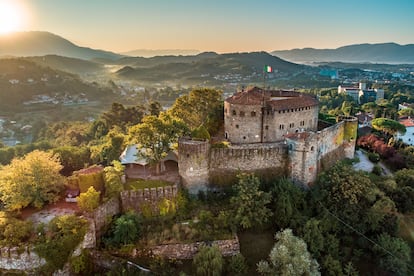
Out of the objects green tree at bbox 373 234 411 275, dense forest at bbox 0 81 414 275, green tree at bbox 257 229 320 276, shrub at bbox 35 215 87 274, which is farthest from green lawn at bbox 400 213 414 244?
shrub at bbox 35 215 87 274

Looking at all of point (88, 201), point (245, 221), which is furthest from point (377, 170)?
point (88, 201)

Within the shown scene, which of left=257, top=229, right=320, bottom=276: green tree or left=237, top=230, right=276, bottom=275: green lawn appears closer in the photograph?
left=257, top=229, right=320, bottom=276: green tree

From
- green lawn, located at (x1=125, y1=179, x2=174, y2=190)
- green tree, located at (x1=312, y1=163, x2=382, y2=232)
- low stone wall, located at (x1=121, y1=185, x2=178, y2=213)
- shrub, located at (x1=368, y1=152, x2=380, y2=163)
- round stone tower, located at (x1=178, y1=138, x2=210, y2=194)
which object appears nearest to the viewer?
low stone wall, located at (x1=121, y1=185, x2=178, y2=213)

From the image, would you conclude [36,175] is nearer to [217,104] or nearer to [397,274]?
[217,104]

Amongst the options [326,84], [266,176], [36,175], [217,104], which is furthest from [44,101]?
[326,84]

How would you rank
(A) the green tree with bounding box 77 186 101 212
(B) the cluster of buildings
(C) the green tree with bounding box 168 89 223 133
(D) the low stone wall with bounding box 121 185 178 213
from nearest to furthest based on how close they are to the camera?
(A) the green tree with bounding box 77 186 101 212 → (D) the low stone wall with bounding box 121 185 178 213 → (C) the green tree with bounding box 168 89 223 133 → (B) the cluster of buildings

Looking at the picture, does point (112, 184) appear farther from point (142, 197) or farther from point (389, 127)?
point (389, 127)

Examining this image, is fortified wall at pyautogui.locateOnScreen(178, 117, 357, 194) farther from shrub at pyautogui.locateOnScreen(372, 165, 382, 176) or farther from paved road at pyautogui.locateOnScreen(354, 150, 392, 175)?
shrub at pyautogui.locateOnScreen(372, 165, 382, 176)
